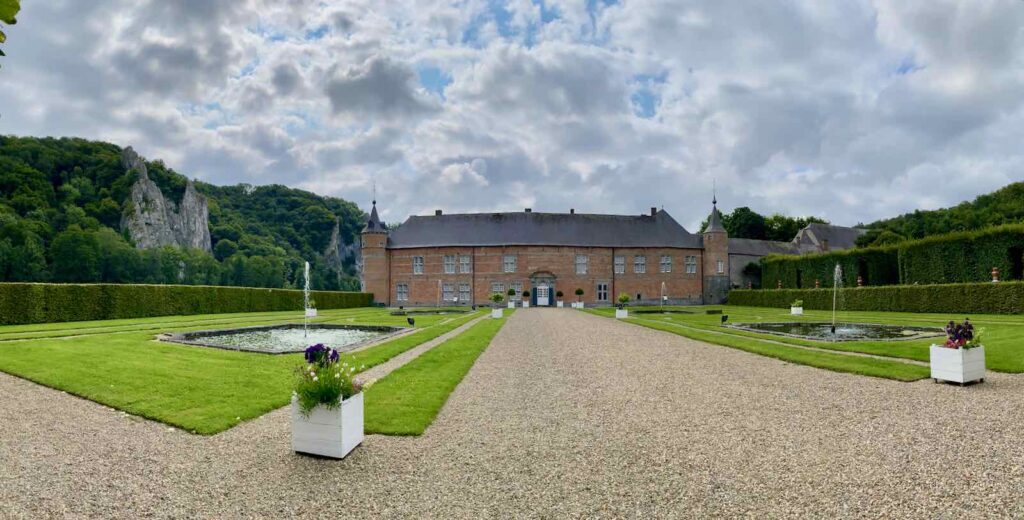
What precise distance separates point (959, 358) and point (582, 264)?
41557 mm

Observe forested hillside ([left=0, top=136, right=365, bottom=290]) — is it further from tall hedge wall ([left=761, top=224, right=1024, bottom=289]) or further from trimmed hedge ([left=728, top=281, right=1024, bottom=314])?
tall hedge wall ([left=761, top=224, right=1024, bottom=289])

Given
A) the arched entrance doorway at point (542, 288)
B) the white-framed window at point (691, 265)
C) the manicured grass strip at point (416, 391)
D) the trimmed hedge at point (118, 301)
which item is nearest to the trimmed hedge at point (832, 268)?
the white-framed window at point (691, 265)

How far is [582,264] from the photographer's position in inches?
1989

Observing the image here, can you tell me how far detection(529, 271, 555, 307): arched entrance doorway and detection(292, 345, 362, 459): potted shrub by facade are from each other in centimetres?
4380

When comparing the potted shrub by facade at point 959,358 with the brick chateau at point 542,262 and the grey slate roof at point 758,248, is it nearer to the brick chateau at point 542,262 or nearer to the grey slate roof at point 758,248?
the brick chateau at point 542,262

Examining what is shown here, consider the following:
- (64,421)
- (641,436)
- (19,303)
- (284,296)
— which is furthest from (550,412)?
(284,296)

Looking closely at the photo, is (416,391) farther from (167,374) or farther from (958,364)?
(958,364)

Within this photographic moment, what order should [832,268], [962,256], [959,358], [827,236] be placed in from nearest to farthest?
[959,358]
[962,256]
[832,268]
[827,236]

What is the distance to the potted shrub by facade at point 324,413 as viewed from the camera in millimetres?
5699

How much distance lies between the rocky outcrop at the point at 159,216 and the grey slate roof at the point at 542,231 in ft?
168

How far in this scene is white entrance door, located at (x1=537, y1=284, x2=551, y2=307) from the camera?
1957 inches

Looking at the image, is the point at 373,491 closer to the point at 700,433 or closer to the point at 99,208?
the point at 700,433

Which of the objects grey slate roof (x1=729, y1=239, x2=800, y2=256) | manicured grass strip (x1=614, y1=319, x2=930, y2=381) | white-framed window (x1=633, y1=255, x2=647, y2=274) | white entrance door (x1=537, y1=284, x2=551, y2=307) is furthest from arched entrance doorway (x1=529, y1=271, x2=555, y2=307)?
manicured grass strip (x1=614, y1=319, x2=930, y2=381)

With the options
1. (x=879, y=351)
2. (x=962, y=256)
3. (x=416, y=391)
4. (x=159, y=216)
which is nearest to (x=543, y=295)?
(x=962, y=256)
